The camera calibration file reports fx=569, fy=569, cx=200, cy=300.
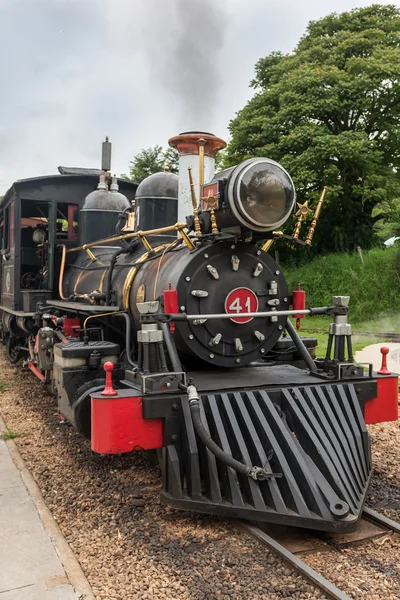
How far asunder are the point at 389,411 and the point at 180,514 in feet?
5.92

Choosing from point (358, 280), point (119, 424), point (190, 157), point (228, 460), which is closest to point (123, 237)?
point (190, 157)

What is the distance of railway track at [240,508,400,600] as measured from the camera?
8.98 feet

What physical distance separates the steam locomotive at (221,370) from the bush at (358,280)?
10567 mm

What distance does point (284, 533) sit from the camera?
3504mm

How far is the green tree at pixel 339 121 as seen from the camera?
16234mm

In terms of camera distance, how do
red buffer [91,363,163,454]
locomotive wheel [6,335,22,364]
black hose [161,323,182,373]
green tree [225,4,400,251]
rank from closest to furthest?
red buffer [91,363,163,454], black hose [161,323,182,373], locomotive wheel [6,335,22,364], green tree [225,4,400,251]

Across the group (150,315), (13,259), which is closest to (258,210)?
(150,315)

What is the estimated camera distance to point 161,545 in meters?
3.31

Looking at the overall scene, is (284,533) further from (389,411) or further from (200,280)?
(200,280)

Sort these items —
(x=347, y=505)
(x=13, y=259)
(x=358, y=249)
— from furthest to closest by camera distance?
1. (x=358, y=249)
2. (x=13, y=259)
3. (x=347, y=505)

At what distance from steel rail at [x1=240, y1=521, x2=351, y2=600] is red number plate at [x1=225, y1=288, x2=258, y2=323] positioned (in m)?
1.46

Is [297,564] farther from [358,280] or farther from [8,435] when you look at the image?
[358,280]

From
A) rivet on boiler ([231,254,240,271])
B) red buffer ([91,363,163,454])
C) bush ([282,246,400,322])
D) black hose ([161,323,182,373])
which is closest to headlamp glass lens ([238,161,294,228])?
rivet on boiler ([231,254,240,271])

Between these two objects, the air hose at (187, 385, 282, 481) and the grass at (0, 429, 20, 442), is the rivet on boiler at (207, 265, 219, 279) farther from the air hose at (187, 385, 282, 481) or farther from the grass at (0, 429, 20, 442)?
the grass at (0, 429, 20, 442)
